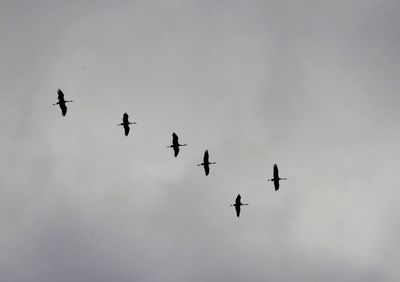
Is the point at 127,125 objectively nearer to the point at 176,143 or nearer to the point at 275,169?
the point at 176,143

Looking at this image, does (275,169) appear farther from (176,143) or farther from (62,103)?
(62,103)

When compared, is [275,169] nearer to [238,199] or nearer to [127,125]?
[238,199]

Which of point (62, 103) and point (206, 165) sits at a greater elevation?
point (62, 103)

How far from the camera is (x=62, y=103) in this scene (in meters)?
149

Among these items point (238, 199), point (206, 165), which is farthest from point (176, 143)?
point (238, 199)

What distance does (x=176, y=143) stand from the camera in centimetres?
15300

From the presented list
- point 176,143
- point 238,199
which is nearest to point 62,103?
point 176,143

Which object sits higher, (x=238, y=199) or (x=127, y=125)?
(x=127, y=125)

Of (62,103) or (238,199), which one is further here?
(238,199)

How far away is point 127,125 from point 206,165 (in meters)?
16.4

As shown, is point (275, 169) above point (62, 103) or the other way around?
the other way around

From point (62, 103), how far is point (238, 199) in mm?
38066

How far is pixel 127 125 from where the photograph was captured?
152875 millimetres

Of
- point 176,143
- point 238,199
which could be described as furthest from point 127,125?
point 238,199
